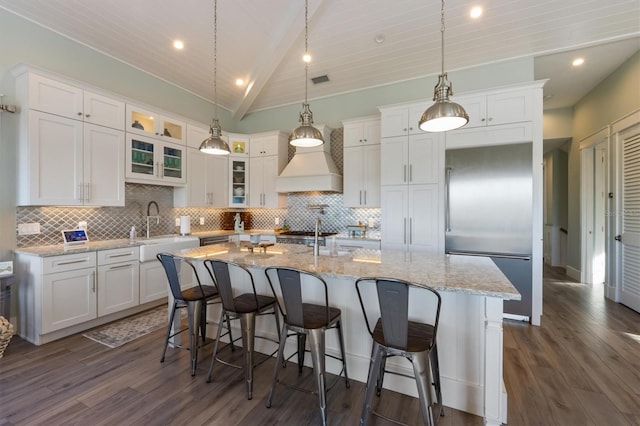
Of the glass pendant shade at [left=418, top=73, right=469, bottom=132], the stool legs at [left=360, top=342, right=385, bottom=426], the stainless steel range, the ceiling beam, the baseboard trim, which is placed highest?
the ceiling beam

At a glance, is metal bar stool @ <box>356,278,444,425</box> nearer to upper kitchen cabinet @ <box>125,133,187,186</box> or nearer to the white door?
upper kitchen cabinet @ <box>125,133,187,186</box>

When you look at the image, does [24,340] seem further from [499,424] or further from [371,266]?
[499,424]

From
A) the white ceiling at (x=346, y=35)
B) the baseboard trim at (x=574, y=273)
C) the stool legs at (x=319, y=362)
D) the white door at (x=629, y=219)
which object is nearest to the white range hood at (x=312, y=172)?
the white ceiling at (x=346, y=35)

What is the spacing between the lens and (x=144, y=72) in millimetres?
4293

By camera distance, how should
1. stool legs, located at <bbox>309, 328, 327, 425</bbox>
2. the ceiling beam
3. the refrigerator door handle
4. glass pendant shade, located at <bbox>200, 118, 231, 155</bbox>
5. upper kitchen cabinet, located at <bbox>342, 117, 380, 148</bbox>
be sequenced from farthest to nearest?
1. upper kitchen cabinet, located at <bbox>342, 117, 380, 148</bbox>
2. the refrigerator door handle
3. the ceiling beam
4. glass pendant shade, located at <bbox>200, 118, 231, 155</bbox>
5. stool legs, located at <bbox>309, 328, 327, 425</bbox>

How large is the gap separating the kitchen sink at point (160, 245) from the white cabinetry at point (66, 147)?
64 cm

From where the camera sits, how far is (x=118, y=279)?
3418 mm

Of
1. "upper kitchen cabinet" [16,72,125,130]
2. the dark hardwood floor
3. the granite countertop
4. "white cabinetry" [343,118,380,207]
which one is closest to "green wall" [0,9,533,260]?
"upper kitchen cabinet" [16,72,125,130]

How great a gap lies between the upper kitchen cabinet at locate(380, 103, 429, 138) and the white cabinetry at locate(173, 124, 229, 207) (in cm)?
298

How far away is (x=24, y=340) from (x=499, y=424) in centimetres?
433

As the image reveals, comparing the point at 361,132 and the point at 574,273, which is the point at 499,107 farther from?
the point at 574,273

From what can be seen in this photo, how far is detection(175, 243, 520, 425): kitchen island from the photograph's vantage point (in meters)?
1.64

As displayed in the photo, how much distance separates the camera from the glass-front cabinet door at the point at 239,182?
5420 millimetres

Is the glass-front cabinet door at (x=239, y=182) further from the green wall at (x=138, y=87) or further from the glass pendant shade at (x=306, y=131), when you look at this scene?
the glass pendant shade at (x=306, y=131)
